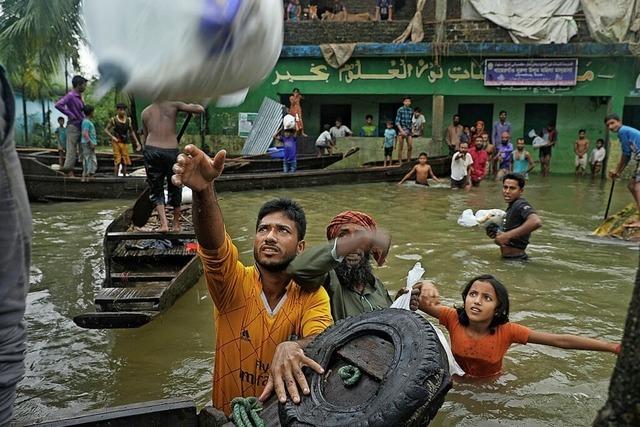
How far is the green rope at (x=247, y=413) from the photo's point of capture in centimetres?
213

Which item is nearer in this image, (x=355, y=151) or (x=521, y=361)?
(x=521, y=361)

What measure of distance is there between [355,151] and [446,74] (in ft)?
13.0

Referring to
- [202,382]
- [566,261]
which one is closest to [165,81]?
[202,382]

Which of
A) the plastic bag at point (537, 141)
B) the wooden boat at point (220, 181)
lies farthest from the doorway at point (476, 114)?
the wooden boat at point (220, 181)

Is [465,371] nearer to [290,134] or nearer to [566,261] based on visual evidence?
[566,261]

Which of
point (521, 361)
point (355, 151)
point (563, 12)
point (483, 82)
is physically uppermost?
point (563, 12)

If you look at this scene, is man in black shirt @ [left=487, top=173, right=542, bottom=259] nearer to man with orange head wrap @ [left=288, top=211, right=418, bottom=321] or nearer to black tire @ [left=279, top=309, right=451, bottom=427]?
man with orange head wrap @ [left=288, top=211, right=418, bottom=321]

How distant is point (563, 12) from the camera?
17781 mm

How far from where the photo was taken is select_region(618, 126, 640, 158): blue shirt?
8.96 meters

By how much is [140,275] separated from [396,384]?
12.1ft

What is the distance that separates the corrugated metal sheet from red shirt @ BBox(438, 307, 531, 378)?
14.9 m

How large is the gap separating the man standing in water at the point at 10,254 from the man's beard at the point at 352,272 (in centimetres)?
193

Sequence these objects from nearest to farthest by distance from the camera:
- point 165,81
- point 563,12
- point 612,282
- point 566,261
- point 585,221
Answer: point 165,81
point 612,282
point 566,261
point 585,221
point 563,12

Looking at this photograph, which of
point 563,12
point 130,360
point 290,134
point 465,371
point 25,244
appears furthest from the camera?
point 563,12
